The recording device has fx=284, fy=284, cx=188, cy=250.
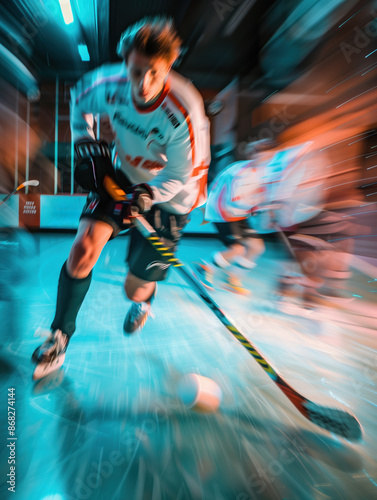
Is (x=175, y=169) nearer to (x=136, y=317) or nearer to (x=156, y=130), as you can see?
(x=156, y=130)

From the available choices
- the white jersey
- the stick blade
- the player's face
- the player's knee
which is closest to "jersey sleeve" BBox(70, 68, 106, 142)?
the white jersey

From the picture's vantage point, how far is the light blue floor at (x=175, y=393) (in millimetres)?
823

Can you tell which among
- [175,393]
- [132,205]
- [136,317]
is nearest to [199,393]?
[175,393]

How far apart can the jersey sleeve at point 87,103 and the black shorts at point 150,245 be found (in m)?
0.20

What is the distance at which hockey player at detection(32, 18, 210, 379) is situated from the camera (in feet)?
3.01

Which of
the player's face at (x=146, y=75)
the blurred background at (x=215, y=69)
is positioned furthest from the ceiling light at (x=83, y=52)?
the player's face at (x=146, y=75)

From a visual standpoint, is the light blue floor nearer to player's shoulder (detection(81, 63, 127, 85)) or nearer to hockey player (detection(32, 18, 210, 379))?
hockey player (detection(32, 18, 210, 379))

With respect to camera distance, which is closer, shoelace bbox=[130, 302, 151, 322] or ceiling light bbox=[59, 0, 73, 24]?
ceiling light bbox=[59, 0, 73, 24]

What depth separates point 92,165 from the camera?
956mm

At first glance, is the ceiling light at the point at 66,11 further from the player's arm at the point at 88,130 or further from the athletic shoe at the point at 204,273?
the athletic shoe at the point at 204,273

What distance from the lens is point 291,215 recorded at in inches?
45.3

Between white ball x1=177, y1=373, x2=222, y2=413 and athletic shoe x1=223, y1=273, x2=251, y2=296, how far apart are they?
0.37 m

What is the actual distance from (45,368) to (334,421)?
1.02 meters

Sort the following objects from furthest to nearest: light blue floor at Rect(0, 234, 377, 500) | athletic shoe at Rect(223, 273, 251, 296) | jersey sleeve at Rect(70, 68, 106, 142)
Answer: athletic shoe at Rect(223, 273, 251, 296) → jersey sleeve at Rect(70, 68, 106, 142) → light blue floor at Rect(0, 234, 377, 500)
